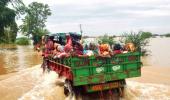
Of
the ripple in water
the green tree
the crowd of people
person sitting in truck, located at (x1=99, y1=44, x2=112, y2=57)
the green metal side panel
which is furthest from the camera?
the green tree

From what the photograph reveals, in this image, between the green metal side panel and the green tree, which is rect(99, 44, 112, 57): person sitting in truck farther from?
the green tree

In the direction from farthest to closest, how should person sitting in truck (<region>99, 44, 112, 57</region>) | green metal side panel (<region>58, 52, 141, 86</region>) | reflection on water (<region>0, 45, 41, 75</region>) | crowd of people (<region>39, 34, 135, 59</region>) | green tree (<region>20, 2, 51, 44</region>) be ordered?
green tree (<region>20, 2, 51, 44</region>) < reflection on water (<region>0, 45, 41, 75</region>) < crowd of people (<region>39, 34, 135, 59</region>) < person sitting in truck (<region>99, 44, 112, 57</region>) < green metal side panel (<region>58, 52, 141, 86</region>)

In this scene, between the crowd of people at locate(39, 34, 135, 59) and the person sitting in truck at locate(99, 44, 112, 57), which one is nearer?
the person sitting in truck at locate(99, 44, 112, 57)

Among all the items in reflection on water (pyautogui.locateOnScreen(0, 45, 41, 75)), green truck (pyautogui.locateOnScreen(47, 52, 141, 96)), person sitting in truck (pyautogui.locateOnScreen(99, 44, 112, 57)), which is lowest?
reflection on water (pyautogui.locateOnScreen(0, 45, 41, 75))

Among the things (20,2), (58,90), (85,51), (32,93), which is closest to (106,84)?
(85,51)

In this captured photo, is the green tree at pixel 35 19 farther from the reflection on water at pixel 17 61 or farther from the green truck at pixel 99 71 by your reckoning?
the green truck at pixel 99 71

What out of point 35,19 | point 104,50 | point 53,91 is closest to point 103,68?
point 104,50

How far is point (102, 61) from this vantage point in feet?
34.2

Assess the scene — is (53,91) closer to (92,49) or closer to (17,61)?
(92,49)

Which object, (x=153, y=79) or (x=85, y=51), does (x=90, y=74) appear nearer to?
(x=85, y=51)

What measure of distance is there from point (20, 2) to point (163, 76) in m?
27.5

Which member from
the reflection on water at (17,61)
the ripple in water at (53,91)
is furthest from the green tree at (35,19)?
the ripple in water at (53,91)

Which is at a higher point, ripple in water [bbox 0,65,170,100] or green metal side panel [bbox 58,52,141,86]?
green metal side panel [bbox 58,52,141,86]

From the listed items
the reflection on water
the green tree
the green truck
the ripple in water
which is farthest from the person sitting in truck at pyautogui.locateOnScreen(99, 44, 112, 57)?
the green tree
